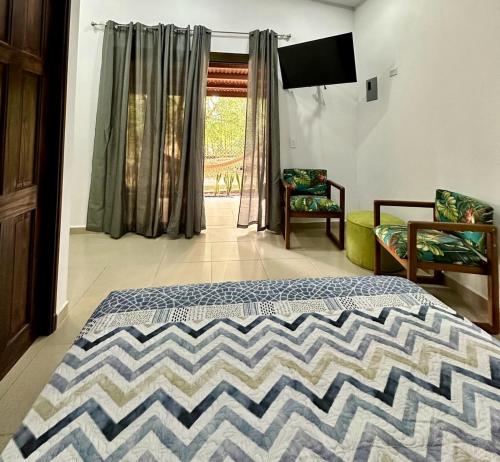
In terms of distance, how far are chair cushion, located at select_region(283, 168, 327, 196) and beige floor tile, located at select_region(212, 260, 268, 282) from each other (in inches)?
54.0

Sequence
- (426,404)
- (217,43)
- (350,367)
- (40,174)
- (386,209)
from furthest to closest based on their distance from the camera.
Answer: (217,43), (386,209), (40,174), (350,367), (426,404)

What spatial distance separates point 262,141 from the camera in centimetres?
391

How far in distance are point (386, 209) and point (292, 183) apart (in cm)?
118

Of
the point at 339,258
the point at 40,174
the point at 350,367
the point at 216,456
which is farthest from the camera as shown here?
the point at 339,258

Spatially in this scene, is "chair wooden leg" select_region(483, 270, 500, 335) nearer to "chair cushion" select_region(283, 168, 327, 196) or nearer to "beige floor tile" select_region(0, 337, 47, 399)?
"chair cushion" select_region(283, 168, 327, 196)

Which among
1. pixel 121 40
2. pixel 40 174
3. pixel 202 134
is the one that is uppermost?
pixel 121 40

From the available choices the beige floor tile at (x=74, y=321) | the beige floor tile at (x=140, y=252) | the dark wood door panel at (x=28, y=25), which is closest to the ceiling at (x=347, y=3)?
the dark wood door panel at (x=28, y=25)

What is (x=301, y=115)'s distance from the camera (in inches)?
163

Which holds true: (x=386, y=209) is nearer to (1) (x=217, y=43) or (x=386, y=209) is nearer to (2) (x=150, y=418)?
(1) (x=217, y=43)

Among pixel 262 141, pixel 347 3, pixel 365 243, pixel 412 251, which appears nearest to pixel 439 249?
pixel 412 251

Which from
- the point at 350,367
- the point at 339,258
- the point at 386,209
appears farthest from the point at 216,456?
the point at 386,209

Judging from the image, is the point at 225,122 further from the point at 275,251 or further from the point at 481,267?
the point at 481,267

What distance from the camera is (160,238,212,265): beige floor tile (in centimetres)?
310

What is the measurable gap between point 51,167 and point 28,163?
0.54ft
